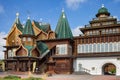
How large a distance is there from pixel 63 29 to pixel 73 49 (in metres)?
5.41

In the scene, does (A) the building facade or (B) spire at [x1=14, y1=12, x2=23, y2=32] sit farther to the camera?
(B) spire at [x1=14, y1=12, x2=23, y2=32]

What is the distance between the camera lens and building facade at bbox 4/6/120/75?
4022 cm

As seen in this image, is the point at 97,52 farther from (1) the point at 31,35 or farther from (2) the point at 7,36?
(2) the point at 7,36

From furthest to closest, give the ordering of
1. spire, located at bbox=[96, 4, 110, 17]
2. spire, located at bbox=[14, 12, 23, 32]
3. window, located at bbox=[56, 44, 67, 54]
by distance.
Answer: spire, located at bbox=[14, 12, 23, 32], spire, located at bbox=[96, 4, 110, 17], window, located at bbox=[56, 44, 67, 54]

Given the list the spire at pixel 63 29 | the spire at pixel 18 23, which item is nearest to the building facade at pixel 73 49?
the spire at pixel 63 29

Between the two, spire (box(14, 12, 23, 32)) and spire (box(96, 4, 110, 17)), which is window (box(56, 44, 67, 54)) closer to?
spire (box(96, 4, 110, 17))

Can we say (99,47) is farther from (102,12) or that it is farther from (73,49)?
(102,12)

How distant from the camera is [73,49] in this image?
44281 millimetres

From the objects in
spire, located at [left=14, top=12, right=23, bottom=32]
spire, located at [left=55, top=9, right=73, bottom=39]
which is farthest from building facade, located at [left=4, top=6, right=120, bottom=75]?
spire, located at [left=14, top=12, right=23, bottom=32]

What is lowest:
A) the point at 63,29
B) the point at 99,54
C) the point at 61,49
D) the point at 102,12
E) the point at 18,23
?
the point at 99,54

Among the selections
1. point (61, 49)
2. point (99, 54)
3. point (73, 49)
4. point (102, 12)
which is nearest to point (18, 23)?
point (61, 49)

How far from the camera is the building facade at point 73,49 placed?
4022cm

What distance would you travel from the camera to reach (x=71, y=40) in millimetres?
43156

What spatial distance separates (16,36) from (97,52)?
21.6 m
